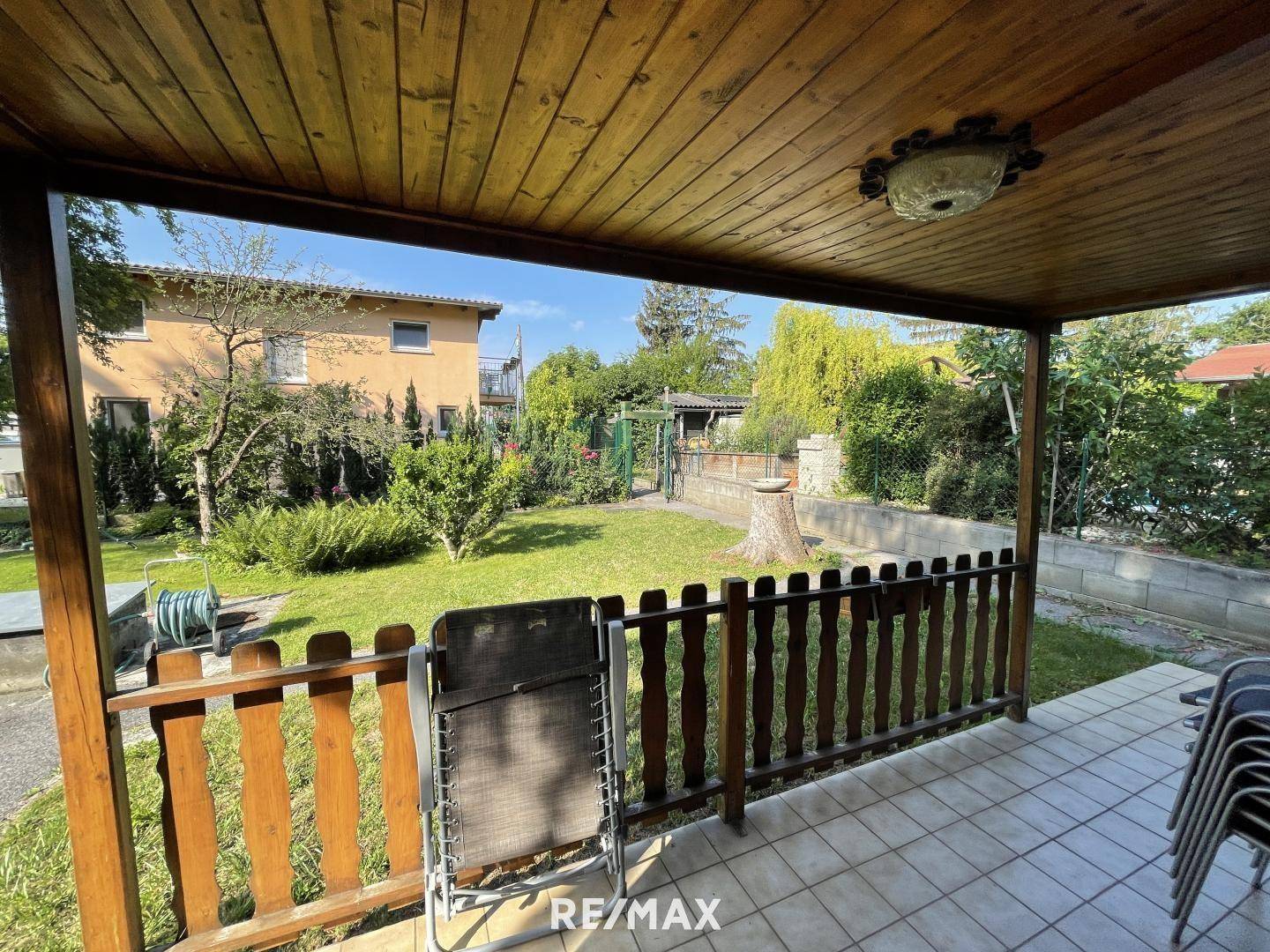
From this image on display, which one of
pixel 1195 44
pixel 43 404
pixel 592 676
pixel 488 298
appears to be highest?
pixel 488 298

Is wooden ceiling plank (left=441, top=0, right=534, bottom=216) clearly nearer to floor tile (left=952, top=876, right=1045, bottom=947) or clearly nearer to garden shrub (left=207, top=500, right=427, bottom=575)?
floor tile (left=952, top=876, right=1045, bottom=947)

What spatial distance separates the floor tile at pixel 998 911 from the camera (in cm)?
154

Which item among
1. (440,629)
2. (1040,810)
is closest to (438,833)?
(440,629)

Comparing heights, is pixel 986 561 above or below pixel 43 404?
below

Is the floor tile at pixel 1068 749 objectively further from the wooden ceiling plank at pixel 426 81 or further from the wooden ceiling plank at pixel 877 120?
the wooden ceiling plank at pixel 426 81

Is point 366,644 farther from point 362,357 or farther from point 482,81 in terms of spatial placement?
point 362,357

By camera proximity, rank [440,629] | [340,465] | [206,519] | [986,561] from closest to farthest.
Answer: [440,629], [986,561], [206,519], [340,465]

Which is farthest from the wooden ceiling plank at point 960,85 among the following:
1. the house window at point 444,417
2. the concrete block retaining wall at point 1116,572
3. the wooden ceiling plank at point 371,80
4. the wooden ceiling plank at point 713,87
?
the house window at point 444,417

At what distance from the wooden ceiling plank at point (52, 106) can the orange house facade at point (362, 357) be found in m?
8.57

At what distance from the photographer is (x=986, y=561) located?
101 inches

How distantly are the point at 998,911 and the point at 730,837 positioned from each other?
823 mm

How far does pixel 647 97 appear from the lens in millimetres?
1165

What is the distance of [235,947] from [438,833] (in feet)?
2.04

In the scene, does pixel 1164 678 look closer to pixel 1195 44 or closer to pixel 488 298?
pixel 1195 44
